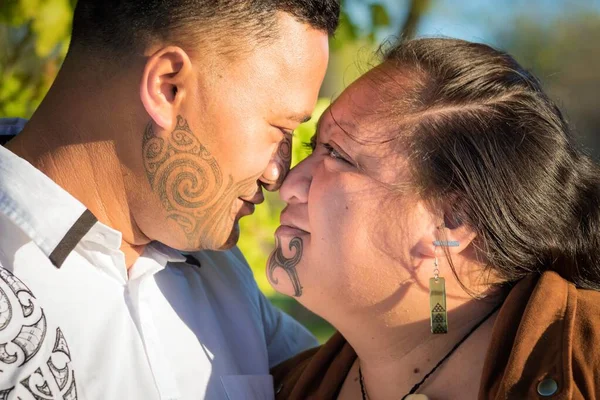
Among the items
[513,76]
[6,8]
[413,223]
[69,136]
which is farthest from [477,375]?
[6,8]

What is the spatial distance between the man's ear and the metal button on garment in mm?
1427

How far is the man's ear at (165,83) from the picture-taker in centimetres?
271

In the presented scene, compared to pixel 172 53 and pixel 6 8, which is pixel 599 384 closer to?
pixel 172 53

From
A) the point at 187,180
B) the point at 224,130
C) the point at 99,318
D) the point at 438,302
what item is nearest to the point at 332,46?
the point at 224,130

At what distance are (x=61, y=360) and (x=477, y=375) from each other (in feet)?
4.20

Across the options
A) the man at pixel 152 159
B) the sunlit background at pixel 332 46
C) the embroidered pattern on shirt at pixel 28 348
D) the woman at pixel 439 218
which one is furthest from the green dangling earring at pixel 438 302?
the embroidered pattern on shirt at pixel 28 348

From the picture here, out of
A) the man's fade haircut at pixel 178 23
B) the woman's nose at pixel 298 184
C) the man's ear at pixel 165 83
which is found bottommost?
the woman's nose at pixel 298 184

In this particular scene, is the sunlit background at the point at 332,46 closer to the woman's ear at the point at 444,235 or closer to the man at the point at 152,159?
the man at the point at 152,159

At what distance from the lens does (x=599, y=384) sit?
2.30 metres

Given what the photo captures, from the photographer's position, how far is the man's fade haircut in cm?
274

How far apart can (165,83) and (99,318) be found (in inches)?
31.4

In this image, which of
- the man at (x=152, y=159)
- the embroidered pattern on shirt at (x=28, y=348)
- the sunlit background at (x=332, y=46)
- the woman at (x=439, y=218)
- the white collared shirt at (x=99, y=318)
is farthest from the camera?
the sunlit background at (x=332, y=46)

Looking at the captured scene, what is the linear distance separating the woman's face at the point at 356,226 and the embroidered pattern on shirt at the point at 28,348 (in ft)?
2.75

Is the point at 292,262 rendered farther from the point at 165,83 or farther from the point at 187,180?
the point at 165,83
